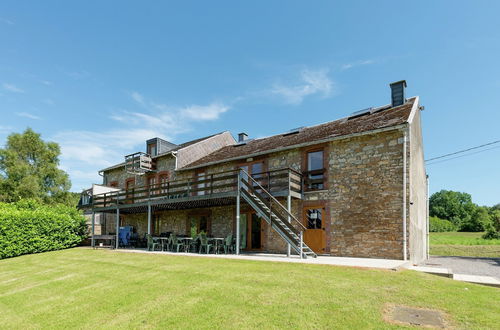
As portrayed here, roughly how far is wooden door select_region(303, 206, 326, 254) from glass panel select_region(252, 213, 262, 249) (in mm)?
2679

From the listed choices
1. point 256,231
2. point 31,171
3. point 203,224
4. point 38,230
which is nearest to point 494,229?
point 256,231

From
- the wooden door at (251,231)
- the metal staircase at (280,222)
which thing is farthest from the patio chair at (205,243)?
the wooden door at (251,231)

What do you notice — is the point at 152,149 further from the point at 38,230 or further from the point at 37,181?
the point at 37,181

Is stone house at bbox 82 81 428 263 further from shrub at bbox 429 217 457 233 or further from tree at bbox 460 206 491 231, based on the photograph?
shrub at bbox 429 217 457 233

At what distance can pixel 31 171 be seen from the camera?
114ft

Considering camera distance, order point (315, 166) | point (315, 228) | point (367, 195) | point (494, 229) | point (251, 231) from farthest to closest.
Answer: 1. point (494, 229)
2. point (251, 231)
3. point (315, 166)
4. point (315, 228)
5. point (367, 195)

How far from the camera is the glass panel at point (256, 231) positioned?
15180mm

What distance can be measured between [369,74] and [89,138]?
66.9 feet

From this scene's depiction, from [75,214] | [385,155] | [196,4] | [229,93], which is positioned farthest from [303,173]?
[75,214]

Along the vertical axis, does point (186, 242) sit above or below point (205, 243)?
below

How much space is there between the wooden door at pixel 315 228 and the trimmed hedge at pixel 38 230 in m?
14.8

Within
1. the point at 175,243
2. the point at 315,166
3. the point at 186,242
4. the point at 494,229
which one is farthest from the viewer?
the point at 494,229

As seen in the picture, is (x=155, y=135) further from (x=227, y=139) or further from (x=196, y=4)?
(x=196, y=4)

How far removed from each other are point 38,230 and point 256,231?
40.8 feet
